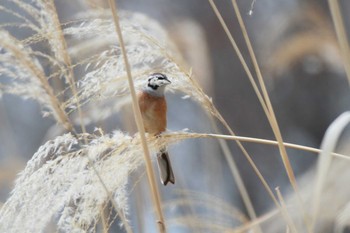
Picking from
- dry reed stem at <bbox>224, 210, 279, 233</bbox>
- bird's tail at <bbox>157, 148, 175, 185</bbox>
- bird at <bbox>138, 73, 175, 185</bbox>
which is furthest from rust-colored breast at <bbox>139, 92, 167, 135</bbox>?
dry reed stem at <bbox>224, 210, 279, 233</bbox>

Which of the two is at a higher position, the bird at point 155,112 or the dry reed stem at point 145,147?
the bird at point 155,112

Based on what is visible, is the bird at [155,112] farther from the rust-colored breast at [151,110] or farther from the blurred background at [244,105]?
the blurred background at [244,105]

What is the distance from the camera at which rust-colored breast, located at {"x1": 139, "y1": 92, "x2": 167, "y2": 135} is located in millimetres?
2209

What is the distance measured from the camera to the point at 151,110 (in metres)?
2.33

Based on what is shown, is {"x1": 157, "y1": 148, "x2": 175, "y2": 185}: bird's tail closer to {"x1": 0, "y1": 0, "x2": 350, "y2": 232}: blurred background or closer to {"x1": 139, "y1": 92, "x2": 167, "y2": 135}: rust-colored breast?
{"x1": 139, "y1": 92, "x2": 167, "y2": 135}: rust-colored breast

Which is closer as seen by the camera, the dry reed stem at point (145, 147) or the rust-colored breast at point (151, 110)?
the dry reed stem at point (145, 147)

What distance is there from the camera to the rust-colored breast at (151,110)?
87.0 inches

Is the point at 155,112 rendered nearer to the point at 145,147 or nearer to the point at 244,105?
the point at 145,147

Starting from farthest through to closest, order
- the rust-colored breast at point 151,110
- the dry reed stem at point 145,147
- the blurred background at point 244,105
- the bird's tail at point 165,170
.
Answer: the blurred background at point 244,105 < the rust-colored breast at point 151,110 < the bird's tail at point 165,170 < the dry reed stem at point 145,147

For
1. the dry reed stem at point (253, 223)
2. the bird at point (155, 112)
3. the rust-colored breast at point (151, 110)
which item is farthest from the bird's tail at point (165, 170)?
the dry reed stem at point (253, 223)

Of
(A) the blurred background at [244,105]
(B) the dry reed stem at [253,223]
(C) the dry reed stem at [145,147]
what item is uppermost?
(A) the blurred background at [244,105]

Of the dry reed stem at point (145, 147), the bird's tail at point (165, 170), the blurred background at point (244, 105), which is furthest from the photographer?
the blurred background at point (244, 105)

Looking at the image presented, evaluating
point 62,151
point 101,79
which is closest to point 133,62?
point 101,79

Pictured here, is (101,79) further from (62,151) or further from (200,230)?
(200,230)
